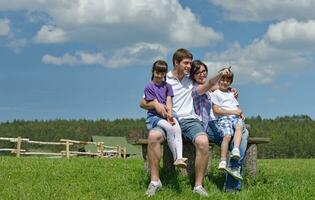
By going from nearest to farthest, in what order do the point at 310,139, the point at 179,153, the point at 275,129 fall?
the point at 179,153 < the point at 310,139 < the point at 275,129

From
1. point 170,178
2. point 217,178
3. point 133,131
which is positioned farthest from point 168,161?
point 133,131

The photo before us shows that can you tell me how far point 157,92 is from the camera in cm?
776

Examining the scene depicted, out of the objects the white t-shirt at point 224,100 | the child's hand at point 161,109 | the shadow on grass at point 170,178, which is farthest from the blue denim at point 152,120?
the white t-shirt at point 224,100

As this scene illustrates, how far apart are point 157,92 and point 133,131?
11335 centimetres

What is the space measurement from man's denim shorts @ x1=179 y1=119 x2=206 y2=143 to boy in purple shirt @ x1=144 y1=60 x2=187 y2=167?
0.22m

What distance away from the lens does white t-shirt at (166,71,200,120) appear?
7.92 metres

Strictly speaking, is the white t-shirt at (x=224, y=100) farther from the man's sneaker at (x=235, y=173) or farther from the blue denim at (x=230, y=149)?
the man's sneaker at (x=235, y=173)

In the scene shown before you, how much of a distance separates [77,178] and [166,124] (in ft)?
7.42

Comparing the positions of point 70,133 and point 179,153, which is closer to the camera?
point 179,153

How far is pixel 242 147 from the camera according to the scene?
7.79 metres

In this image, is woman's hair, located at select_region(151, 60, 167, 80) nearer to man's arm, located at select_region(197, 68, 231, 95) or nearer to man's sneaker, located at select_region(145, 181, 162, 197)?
man's arm, located at select_region(197, 68, 231, 95)

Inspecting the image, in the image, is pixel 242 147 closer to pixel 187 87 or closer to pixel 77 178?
pixel 187 87

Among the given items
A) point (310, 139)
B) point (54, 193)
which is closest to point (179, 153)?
point (54, 193)

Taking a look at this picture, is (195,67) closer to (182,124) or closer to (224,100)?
(224,100)
